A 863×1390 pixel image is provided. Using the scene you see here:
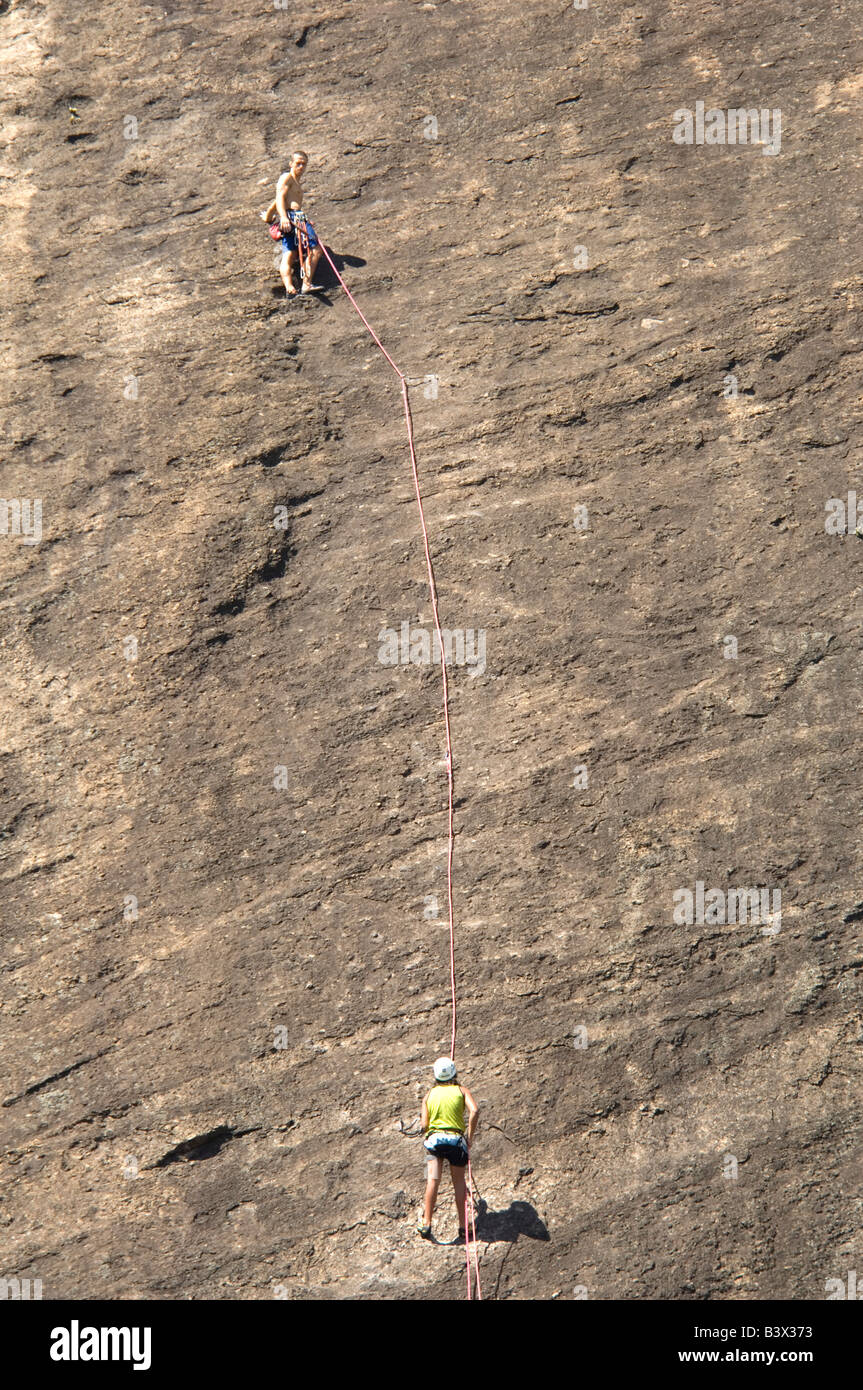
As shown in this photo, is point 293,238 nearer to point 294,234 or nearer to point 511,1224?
point 294,234

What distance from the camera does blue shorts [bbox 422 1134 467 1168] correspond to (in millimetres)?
7738

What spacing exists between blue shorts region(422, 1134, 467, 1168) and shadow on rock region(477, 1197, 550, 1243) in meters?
0.57

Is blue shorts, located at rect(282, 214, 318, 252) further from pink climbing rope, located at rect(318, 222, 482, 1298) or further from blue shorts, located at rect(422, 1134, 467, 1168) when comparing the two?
blue shorts, located at rect(422, 1134, 467, 1168)

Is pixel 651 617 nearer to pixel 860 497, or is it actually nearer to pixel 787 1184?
pixel 860 497

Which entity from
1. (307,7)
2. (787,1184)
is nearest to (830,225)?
(307,7)

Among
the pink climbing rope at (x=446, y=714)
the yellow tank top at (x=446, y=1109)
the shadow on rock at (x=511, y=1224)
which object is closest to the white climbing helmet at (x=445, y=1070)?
the yellow tank top at (x=446, y=1109)

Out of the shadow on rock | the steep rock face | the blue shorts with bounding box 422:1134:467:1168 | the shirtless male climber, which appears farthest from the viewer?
the shirtless male climber

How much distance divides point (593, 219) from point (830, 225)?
6.71ft

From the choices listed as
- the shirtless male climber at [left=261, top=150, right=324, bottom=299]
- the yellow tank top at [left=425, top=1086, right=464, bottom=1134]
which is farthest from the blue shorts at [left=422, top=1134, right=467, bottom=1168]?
the shirtless male climber at [left=261, top=150, right=324, bottom=299]

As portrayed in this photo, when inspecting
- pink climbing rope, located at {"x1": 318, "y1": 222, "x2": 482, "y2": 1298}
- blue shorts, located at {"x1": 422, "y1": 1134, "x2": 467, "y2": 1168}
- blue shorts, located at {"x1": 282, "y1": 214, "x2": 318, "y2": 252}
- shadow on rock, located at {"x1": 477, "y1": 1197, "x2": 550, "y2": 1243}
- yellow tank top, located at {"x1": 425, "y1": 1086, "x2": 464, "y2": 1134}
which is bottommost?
shadow on rock, located at {"x1": 477, "y1": 1197, "x2": 550, "y2": 1243}

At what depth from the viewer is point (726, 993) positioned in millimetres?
8445

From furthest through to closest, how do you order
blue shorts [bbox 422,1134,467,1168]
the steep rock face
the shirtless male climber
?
the shirtless male climber
the steep rock face
blue shorts [bbox 422,1134,467,1168]

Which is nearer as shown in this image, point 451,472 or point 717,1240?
point 717,1240

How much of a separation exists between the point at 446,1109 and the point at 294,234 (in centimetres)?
765
